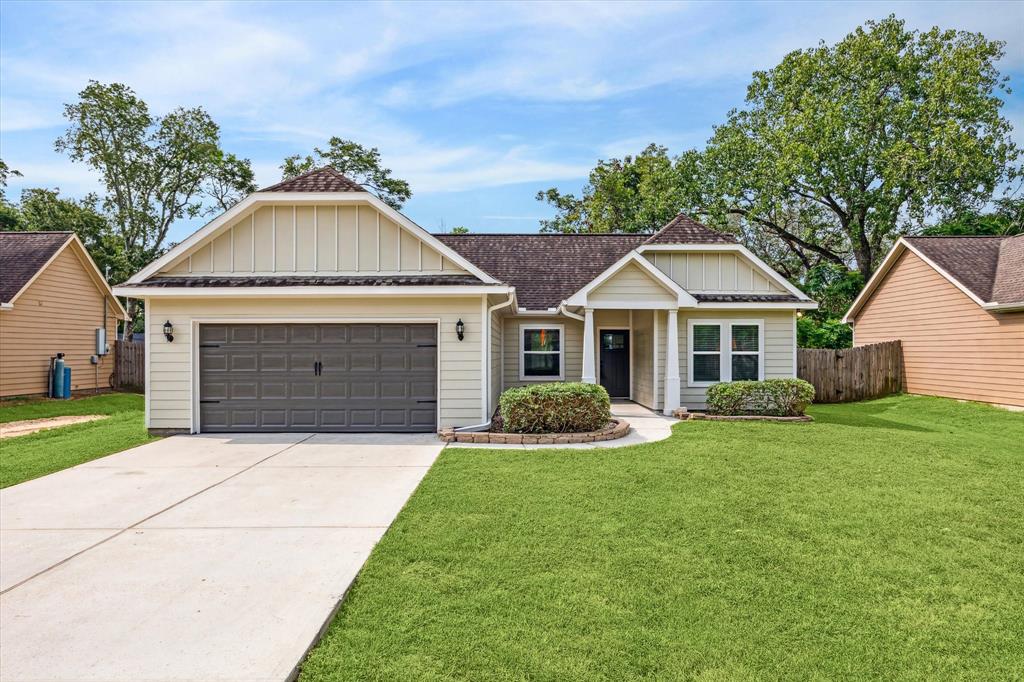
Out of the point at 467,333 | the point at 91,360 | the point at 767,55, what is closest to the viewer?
the point at 467,333

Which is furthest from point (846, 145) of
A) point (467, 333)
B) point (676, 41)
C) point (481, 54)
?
point (467, 333)

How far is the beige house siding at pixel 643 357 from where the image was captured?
1398cm

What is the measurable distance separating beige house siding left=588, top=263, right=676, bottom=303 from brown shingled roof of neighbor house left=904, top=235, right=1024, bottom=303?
8.67 meters

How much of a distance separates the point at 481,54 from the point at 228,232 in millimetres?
6407

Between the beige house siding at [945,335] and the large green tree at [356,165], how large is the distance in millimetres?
23730

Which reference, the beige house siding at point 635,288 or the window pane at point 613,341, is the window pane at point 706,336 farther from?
the window pane at point 613,341

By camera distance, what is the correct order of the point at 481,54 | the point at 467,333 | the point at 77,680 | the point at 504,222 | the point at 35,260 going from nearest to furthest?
the point at 77,680 < the point at 467,333 < the point at 481,54 < the point at 35,260 < the point at 504,222

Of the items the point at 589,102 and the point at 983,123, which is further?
the point at 983,123

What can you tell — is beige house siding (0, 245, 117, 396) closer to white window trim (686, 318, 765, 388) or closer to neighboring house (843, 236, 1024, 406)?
white window trim (686, 318, 765, 388)

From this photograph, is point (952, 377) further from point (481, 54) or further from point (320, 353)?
point (320, 353)

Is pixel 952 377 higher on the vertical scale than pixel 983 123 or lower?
lower

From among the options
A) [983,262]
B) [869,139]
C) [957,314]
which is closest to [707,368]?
[957,314]

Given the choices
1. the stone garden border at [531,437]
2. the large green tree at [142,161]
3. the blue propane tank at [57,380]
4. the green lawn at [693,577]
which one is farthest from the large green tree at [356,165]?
the green lawn at [693,577]

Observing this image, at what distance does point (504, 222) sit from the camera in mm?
49719
